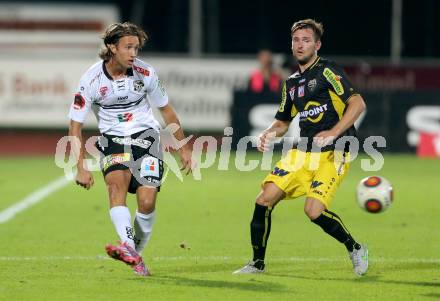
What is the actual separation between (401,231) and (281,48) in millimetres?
13808

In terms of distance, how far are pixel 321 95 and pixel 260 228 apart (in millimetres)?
1129

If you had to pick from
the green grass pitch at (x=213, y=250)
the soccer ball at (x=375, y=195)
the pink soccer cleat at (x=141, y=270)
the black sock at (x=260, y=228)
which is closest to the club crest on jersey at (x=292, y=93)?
the black sock at (x=260, y=228)

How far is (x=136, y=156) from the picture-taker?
8.77m

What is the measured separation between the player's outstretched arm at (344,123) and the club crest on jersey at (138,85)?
1412 mm

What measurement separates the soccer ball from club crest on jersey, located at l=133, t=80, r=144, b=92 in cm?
216

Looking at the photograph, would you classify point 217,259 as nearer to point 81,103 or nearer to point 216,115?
point 81,103

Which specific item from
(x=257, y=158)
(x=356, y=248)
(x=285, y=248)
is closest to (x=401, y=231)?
(x=285, y=248)

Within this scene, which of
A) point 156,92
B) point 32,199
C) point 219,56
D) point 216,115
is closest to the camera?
point 156,92

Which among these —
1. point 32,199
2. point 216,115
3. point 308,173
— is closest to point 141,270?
point 308,173

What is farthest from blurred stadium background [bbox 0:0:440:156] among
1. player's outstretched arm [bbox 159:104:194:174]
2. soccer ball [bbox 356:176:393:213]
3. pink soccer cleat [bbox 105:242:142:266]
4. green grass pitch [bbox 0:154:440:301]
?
pink soccer cleat [bbox 105:242:142:266]

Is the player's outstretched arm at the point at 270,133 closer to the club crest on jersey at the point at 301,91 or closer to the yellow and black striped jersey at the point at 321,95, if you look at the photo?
the yellow and black striped jersey at the point at 321,95

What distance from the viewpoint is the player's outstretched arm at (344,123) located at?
8.39m

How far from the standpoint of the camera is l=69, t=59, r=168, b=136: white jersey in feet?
28.3

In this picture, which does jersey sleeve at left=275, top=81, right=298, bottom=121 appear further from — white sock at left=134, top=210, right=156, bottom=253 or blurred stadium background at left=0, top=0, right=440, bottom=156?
blurred stadium background at left=0, top=0, right=440, bottom=156
